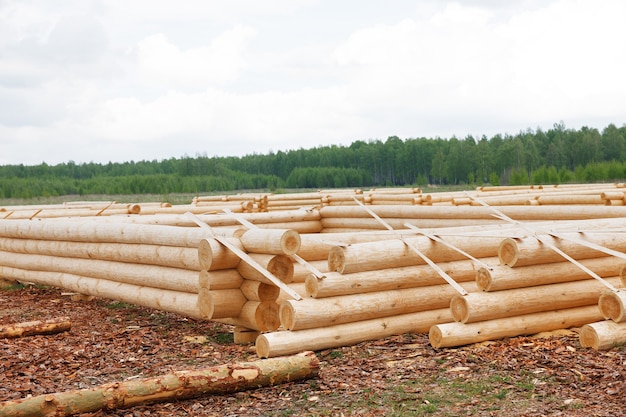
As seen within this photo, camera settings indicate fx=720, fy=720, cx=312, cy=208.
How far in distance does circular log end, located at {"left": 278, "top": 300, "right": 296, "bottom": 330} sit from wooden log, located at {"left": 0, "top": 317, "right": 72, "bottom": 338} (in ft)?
11.7

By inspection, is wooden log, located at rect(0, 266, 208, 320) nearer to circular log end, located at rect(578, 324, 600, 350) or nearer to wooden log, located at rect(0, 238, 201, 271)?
wooden log, located at rect(0, 238, 201, 271)

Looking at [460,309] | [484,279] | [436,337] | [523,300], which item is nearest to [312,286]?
[436,337]

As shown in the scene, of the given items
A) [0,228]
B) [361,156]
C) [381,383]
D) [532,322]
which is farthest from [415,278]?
[361,156]

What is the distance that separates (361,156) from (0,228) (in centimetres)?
8365

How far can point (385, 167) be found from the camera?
93812mm

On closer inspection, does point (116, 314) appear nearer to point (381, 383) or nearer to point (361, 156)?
point (381, 383)

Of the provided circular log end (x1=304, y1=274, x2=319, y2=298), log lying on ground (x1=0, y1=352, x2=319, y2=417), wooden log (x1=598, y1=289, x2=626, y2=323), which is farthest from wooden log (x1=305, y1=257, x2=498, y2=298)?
wooden log (x1=598, y1=289, x2=626, y2=323)

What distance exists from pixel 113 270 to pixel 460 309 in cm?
603

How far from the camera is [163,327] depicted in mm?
10109

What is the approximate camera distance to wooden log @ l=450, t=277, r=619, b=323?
27.1 ft

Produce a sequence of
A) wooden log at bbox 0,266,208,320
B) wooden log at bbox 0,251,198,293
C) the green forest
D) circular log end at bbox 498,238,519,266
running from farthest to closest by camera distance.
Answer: the green forest → wooden log at bbox 0,251,198,293 → wooden log at bbox 0,266,208,320 → circular log end at bbox 498,238,519,266

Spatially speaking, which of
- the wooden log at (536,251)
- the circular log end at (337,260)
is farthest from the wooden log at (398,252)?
the wooden log at (536,251)

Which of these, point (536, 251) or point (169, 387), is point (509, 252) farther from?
point (169, 387)

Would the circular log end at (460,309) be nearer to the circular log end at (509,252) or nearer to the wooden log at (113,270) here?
the circular log end at (509,252)
